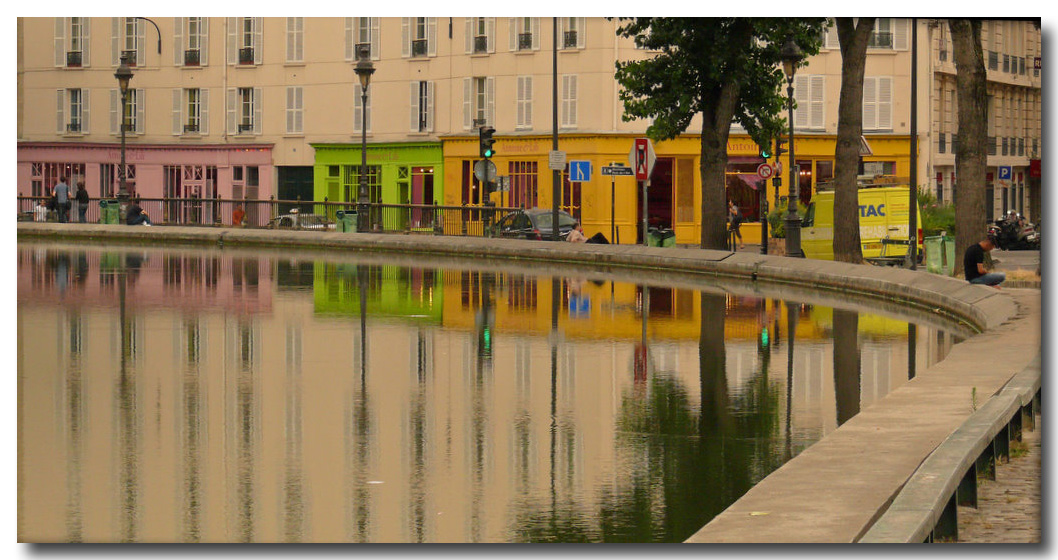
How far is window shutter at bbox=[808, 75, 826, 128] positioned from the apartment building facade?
5 cm

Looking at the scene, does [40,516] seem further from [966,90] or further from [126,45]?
[126,45]

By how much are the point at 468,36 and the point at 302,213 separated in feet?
46.0

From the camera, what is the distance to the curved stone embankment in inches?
377

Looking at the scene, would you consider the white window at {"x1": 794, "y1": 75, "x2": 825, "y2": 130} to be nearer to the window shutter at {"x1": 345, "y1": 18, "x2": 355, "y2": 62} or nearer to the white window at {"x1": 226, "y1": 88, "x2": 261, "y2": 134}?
the window shutter at {"x1": 345, "y1": 18, "x2": 355, "y2": 62}

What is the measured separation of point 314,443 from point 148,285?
17.5 meters

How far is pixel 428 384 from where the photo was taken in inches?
656

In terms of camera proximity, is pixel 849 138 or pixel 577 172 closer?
pixel 849 138

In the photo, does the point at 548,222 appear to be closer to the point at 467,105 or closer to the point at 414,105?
the point at 467,105

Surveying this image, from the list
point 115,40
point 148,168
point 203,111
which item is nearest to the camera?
point 115,40

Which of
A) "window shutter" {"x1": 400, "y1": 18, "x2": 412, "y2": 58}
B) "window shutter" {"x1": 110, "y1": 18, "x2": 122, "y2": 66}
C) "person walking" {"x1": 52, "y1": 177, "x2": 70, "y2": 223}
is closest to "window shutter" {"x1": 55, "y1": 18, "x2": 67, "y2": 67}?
"window shutter" {"x1": 110, "y1": 18, "x2": 122, "y2": 66}

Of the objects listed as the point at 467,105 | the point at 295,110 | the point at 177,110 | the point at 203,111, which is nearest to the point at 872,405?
the point at 467,105

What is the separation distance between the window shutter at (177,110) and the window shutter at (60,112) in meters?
4.33

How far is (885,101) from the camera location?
61750 millimetres

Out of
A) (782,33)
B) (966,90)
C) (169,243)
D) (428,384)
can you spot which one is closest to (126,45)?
(169,243)
